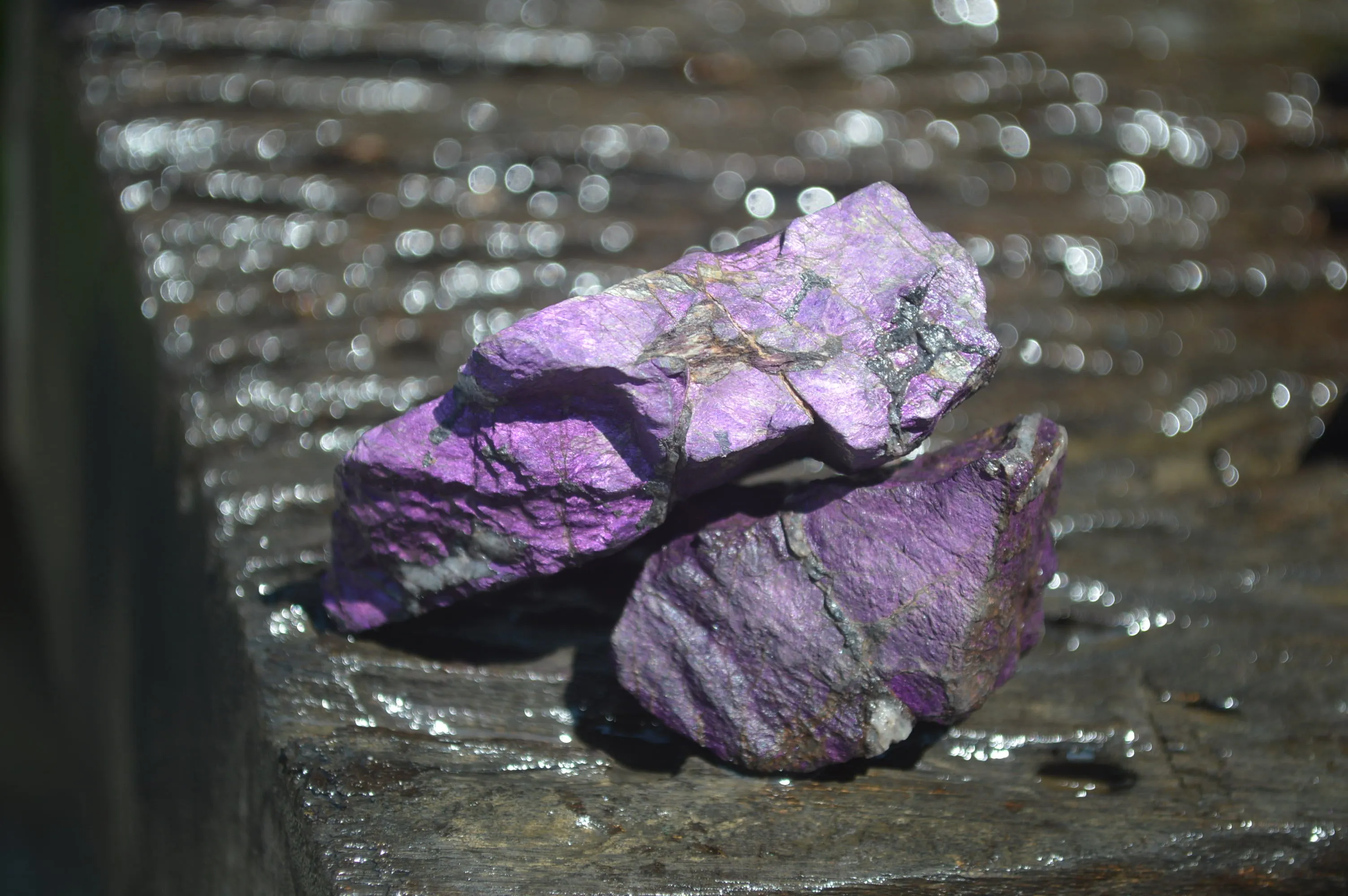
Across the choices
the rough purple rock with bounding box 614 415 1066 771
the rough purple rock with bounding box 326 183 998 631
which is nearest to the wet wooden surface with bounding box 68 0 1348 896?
the rough purple rock with bounding box 614 415 1066 771

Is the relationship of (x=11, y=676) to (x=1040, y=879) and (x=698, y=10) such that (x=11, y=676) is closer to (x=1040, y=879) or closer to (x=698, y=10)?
(x=698, y=10)

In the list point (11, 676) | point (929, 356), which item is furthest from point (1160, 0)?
point (11, 676)

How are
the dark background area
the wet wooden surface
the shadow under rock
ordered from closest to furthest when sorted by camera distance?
the wet wooden surface → the shadow under rock → the dark background area

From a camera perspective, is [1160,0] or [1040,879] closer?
[1040,879]

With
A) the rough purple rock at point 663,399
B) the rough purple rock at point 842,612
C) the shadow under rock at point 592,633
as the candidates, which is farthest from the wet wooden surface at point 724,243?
the rough purple rock at point 663,399

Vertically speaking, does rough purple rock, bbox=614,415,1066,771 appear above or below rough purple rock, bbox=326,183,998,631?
below

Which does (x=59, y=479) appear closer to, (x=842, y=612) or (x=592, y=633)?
(x=592, y=633)

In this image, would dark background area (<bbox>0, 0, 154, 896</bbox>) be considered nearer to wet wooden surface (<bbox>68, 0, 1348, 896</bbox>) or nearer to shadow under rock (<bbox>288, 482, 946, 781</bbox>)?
wet wooden surface (<bbox>68, 0, 1348, 896</bbox>)

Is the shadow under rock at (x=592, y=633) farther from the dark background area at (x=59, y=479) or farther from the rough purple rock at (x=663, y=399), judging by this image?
the dark background area at (x=59, y=479)
